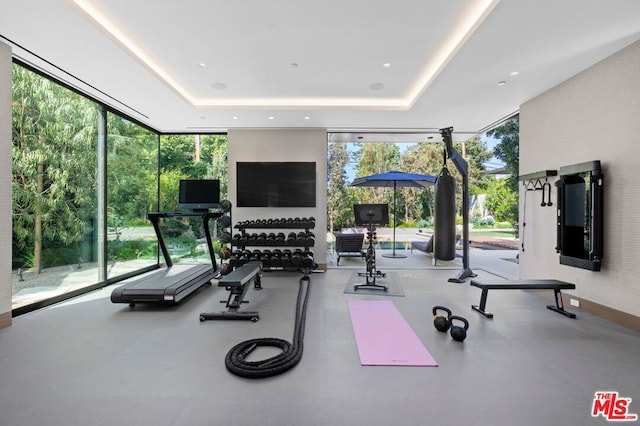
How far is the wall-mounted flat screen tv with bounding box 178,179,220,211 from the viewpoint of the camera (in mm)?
5438

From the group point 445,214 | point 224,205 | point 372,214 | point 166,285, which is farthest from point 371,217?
point 166,285

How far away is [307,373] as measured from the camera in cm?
239

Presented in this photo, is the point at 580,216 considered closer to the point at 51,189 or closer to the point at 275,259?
the point at 275,259

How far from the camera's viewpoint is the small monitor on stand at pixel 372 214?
17.0ft

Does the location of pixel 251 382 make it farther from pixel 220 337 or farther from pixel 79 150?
pixel 79 150

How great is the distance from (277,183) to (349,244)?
2564 mm

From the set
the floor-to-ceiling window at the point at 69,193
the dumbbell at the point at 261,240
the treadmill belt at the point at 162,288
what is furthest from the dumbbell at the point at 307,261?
the floor-to-ceiling window at the point at 69,193

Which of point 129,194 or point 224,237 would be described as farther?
point 129,194

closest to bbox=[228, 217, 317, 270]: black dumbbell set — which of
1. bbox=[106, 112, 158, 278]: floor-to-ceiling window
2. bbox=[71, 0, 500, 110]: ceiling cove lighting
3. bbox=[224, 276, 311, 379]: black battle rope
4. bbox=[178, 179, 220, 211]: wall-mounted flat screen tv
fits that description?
bbox=[178, 179, 220, 211]: wall-mounted flat screen tv

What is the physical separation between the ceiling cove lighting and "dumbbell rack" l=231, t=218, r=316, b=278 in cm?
Result: 236

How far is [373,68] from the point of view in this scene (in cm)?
412

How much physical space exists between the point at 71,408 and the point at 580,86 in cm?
649

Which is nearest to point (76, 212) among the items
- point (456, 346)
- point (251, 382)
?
point (251, 382)

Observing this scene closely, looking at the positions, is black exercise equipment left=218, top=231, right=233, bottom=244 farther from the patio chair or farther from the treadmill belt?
the patio chair
